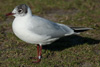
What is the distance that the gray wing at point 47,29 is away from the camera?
4691 millimetres

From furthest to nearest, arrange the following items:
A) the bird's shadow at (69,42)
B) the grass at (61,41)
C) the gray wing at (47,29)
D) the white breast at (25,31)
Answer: the bird's shadow at (69,42) < the grass at (61,41) < the gray wing at (47,29) < the white breast at (25,31)

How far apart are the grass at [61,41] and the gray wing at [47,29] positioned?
1.62 ft

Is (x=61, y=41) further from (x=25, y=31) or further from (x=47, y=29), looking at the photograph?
(x=25, y=31)

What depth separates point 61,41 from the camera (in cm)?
587

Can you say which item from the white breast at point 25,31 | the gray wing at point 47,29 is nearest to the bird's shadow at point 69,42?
the gray wing at point 47,29

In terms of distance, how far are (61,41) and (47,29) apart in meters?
1.15


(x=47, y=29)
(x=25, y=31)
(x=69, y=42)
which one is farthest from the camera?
(x=69, y=42)

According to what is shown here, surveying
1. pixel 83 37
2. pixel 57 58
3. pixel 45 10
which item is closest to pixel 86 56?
pixel 57 58

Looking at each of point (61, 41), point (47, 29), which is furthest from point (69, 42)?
point (47, 29)

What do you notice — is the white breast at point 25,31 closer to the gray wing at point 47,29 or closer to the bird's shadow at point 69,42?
the gray wing at point 47,29

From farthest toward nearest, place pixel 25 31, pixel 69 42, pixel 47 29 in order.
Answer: pixel 69 42
pixel 47 29
pixel 25 31

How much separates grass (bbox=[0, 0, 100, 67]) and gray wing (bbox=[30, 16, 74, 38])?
495 mm

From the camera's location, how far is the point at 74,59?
4.94 metres

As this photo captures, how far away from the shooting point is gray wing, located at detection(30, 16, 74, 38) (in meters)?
4.69
